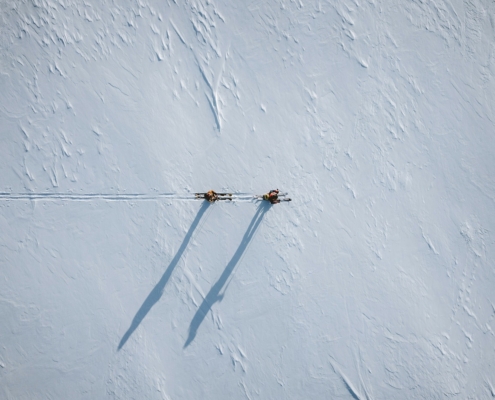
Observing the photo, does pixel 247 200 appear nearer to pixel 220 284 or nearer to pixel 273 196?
pixel 273 196

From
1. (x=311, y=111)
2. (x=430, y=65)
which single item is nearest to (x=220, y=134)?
(x=311, y=111)

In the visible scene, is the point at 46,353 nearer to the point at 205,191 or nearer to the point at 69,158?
the point at 69,158

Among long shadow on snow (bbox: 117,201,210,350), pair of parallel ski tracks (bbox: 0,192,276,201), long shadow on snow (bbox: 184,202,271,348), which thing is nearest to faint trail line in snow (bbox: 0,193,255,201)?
pair of parallel ski tracks (bbox: 0,192,276,201)

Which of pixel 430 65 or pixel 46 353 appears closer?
pixel 46 353

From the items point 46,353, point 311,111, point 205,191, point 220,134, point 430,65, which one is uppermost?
point 430,65

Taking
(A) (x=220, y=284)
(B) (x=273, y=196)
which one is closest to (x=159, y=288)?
(A) (x=220, y=284)
